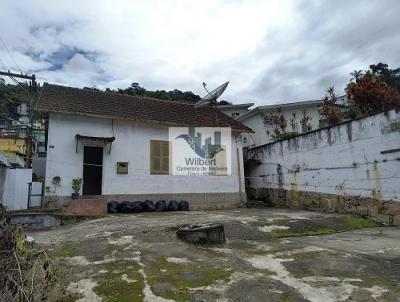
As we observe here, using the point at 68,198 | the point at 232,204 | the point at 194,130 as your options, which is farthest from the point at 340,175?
the point at 68,198

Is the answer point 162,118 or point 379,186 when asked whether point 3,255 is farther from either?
point 162,118

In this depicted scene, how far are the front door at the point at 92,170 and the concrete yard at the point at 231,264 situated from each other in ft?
19.7

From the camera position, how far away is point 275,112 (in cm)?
2344

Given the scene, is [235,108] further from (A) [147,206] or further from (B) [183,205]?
(A) [147,206]

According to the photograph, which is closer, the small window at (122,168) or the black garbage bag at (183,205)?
the small window at (122,168)

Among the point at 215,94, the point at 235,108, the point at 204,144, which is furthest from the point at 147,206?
the point at 235,108

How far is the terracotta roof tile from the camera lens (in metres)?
14.1

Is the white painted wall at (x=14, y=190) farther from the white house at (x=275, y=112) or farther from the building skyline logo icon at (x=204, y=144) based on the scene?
the white house at (x=275, y=112)

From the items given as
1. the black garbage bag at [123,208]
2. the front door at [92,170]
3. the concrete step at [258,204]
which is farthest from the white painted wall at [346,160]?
the front door at [92,170]

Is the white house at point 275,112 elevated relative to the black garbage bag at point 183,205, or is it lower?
elevated

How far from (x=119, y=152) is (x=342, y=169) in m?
9.06

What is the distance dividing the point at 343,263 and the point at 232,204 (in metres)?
11.1

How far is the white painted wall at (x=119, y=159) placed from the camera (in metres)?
13.6

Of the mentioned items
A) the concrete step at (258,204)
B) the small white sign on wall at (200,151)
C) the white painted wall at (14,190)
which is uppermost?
the small white sign on wall at (200,151)
